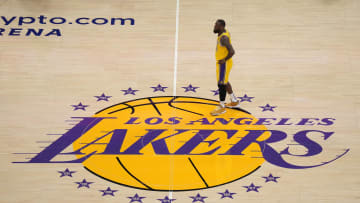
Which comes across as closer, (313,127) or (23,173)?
(23,173)

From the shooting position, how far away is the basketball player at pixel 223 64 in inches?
329

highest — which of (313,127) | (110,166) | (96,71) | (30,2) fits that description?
(30,2)

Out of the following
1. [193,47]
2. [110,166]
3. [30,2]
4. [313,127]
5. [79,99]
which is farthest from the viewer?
[30,2]

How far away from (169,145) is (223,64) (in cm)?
167

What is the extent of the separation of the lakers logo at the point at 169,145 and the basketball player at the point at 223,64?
0.54 feet

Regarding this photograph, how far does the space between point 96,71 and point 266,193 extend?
4.17 m

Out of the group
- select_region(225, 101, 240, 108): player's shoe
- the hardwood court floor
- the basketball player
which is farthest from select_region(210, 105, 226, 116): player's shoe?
the hardwood court floor

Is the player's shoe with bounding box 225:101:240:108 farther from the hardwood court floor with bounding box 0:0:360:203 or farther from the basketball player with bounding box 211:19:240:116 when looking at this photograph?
the hardwood court floor with bounding box 0:0:360:203

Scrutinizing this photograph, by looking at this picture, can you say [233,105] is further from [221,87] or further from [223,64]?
[223,64]

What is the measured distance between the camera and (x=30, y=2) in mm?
11148

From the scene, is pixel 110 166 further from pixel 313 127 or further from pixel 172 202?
pixel 313 127

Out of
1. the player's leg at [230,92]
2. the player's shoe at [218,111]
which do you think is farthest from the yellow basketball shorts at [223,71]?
the player's shoe at [218,111]

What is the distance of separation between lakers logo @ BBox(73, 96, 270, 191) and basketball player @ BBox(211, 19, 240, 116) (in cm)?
16

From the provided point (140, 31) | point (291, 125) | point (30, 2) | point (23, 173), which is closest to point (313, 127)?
point (291, 125)
